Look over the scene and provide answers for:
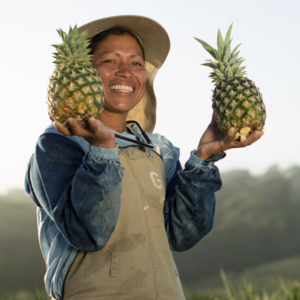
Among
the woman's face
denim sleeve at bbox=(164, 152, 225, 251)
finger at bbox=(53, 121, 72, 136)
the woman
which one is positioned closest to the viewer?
finger at bbox=(53, 121, 72, 136)

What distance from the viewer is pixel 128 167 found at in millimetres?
2160

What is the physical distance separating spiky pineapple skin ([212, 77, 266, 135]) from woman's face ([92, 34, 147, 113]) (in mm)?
643

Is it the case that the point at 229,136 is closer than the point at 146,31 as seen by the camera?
Yes

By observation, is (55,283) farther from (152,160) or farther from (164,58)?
(164,58)

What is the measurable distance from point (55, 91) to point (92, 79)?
207mm

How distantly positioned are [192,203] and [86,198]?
0.84 meters

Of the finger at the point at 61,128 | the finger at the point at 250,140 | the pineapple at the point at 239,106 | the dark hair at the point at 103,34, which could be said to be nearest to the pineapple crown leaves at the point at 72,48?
the dark hair at the point at 103,34

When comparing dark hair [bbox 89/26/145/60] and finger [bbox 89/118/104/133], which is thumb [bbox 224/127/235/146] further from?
dark hair [bbox 89/26/145/60]

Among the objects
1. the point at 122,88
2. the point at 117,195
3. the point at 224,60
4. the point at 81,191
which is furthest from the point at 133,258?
the point at 224,60

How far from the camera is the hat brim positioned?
101 inches

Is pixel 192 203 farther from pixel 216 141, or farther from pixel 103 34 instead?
pixel 103 34

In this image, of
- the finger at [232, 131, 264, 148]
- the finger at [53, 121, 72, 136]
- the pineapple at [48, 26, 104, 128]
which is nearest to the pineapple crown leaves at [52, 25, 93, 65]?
the pineapple at [48, 26, 104, 128]

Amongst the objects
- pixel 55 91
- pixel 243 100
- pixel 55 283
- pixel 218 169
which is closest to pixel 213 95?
pixel 243 100

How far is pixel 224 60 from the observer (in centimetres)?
263
